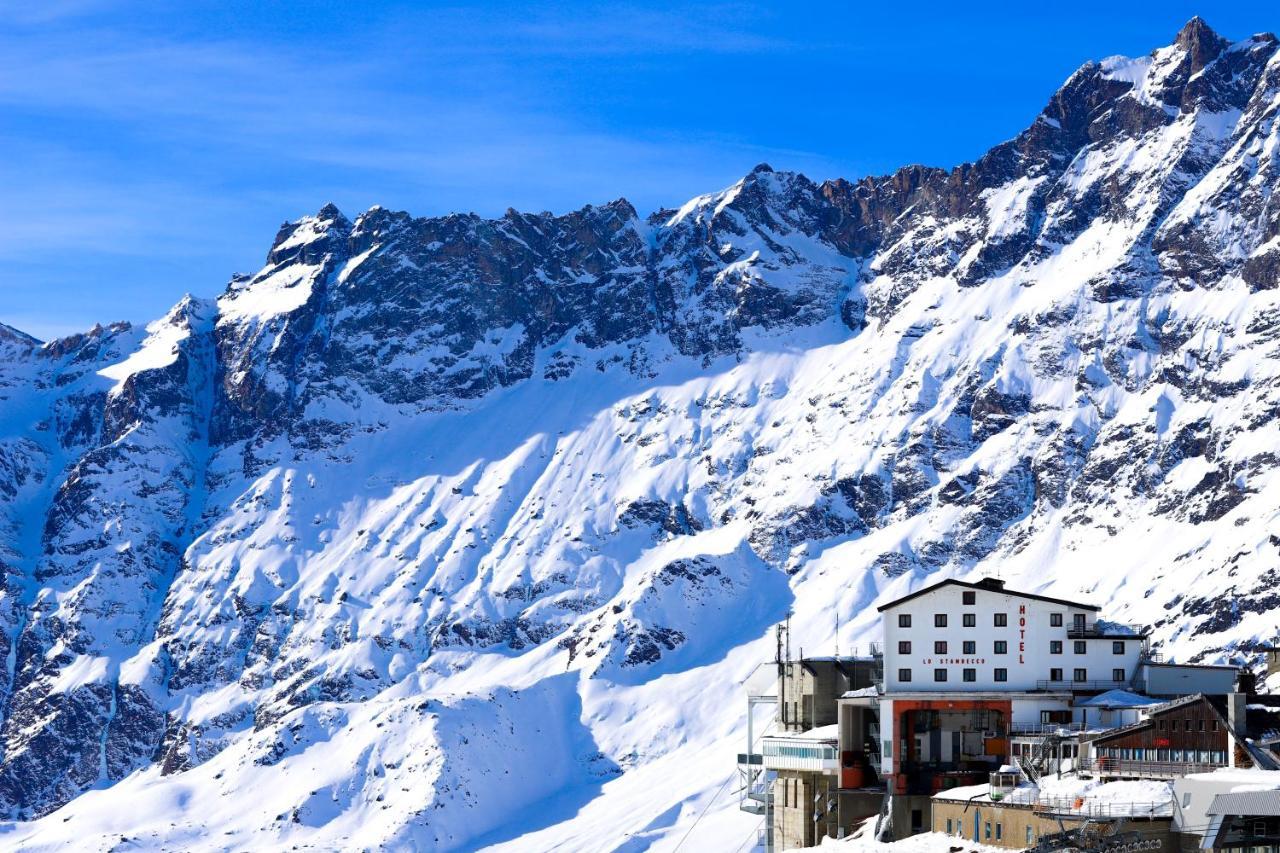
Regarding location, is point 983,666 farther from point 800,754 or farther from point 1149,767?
point 1149,767

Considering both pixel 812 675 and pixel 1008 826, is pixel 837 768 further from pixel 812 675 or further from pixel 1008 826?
pixel 1008 826

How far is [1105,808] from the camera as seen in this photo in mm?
72312

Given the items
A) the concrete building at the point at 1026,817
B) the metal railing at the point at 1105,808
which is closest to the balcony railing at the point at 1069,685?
the concrete building at the point at 1026,817

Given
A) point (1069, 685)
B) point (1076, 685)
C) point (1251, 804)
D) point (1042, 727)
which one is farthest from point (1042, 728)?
point (1251, 804)

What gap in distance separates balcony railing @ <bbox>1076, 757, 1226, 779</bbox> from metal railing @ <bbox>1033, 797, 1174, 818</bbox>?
373 cm

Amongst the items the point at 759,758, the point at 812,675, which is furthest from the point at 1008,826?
the point at 759,758

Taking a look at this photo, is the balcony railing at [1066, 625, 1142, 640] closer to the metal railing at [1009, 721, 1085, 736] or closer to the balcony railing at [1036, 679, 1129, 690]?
the balcony railing at [1036, 679, 1129, 690]

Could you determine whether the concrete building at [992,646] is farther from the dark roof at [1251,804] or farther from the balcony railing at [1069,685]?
the dark roof at [1251,804]

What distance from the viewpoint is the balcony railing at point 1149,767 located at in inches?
3034

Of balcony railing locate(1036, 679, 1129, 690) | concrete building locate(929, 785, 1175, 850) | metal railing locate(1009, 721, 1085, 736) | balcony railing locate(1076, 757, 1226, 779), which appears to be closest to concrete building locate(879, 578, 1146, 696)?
balcony railing locate(1036, 679, 1129, 690)

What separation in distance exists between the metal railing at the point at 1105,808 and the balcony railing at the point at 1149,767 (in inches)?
147

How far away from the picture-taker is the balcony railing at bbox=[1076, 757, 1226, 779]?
77062 mm

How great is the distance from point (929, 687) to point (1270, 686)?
32274 mm

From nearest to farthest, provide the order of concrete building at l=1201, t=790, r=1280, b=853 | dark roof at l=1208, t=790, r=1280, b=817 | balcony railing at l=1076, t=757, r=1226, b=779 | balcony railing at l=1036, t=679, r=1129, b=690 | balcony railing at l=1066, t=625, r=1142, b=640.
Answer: dark roof at l=1208, t=790, r=1280, b=817 → concrete building at l=1201, t=790, r=1280, b=853 → balcony railing at l=1076, t=757, r=1226, b=779 → balcony railing at l=1036, t=679, r=1129, b=690 → balcony railing at l=1066, t=625, r=1142, b=640
